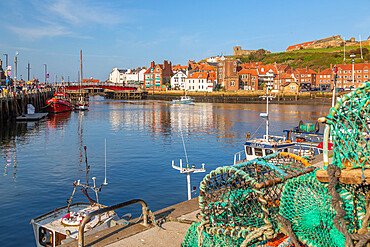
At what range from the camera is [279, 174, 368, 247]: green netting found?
5113mm

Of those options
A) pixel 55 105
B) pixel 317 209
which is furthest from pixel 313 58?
pixel 317 209

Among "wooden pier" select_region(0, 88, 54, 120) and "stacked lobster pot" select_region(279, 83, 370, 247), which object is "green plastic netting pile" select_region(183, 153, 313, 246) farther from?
"wooden pier" select_region(0, 88, 54, 120)

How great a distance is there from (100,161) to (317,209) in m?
22.7

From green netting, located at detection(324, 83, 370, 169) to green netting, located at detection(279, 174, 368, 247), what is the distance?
46 cm

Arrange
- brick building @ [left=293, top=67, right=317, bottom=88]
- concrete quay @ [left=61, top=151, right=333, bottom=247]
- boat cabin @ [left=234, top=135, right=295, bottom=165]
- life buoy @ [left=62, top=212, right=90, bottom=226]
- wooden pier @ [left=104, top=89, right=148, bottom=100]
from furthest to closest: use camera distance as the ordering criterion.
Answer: wooden pier @ [left=104, top=89, right=148, bottom=100] → brick building @ [left=293, top=67, right=317, bottom=88] → boat cabin @ [left=234, top=135, right=295, bottom=165] → life buoy @ [left=62, top=212, right=90, bottom=226] → concrete quay @ [left=61, top=151, right=333, bottom=247]

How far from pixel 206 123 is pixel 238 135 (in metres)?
12.5

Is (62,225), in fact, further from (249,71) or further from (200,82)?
(249,71)

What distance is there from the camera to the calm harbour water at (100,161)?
674 inches

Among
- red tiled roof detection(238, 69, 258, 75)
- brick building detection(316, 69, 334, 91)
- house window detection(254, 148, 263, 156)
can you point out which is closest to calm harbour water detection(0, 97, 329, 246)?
house window detection(254, 148, 263, 156)

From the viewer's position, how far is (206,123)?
52719 mm

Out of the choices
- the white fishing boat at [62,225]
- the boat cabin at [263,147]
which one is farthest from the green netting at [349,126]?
the boat cabin at [263,147]

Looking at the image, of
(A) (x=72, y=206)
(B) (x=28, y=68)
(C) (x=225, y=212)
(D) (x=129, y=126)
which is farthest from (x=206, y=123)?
(B) (x=28, y=68)

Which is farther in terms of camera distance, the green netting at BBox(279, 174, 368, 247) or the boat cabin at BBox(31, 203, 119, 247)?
the boat cabin at BBox(31, 203, 119, 247)

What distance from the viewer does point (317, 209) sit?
5.46m
